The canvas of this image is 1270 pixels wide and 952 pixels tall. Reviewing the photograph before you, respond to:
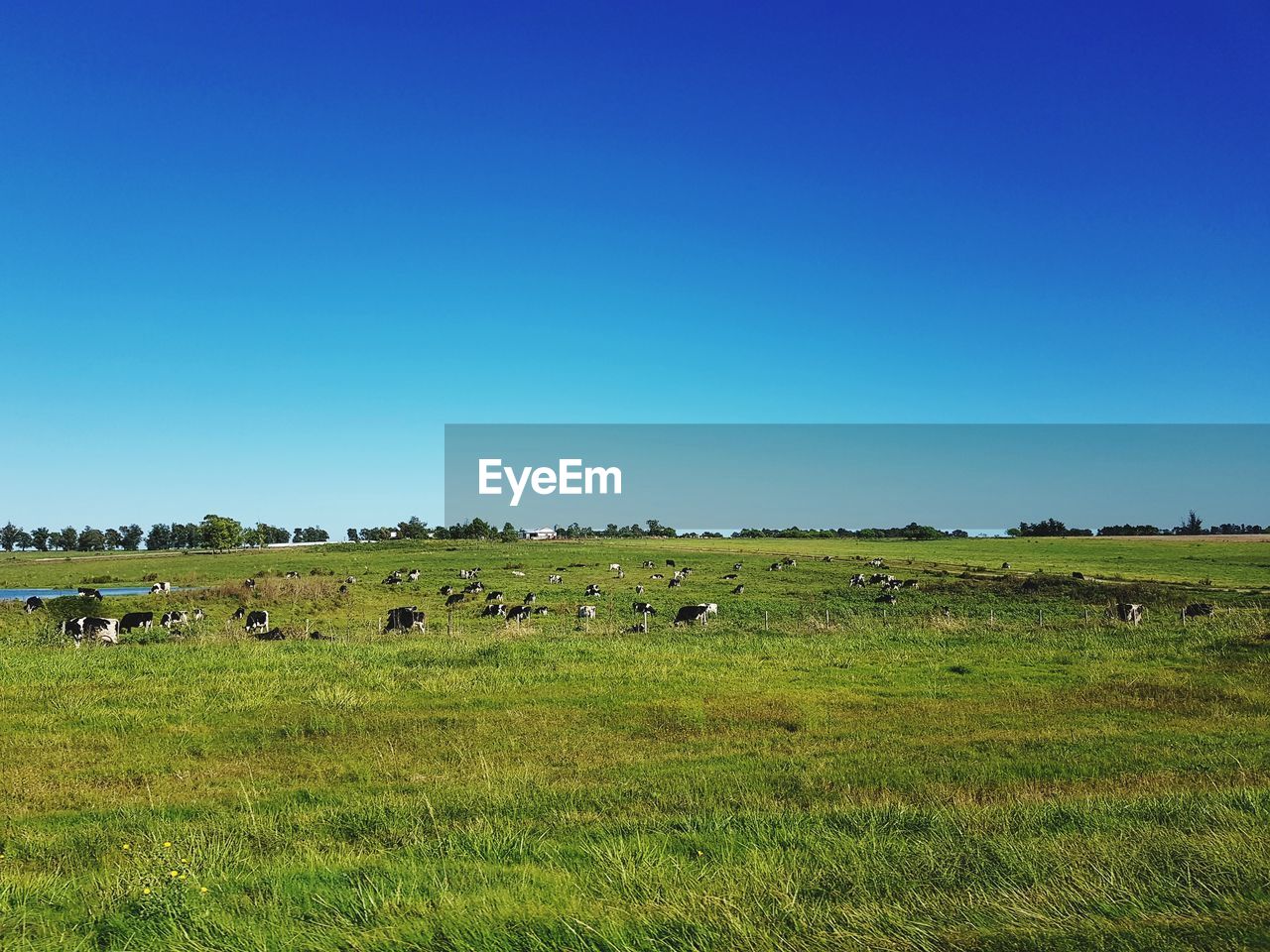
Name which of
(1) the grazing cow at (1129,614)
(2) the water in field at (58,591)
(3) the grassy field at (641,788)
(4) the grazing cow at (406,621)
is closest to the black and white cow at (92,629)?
(3) the grassy field at (641,788)

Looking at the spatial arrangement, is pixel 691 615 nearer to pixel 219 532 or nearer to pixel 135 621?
pixel 135 621

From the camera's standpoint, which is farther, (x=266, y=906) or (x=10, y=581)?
(x=10, y=581)

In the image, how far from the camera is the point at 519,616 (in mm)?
38562

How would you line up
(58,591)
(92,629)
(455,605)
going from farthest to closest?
(58,591), (455,605), (92,629)

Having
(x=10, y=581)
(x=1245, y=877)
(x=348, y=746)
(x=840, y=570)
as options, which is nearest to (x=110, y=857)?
(x=348, y=746)

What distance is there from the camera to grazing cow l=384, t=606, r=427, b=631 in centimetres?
3416

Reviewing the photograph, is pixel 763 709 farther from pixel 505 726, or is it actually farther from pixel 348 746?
pixel 348 746

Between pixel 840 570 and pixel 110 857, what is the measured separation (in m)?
67.2

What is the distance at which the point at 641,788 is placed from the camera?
413 inches

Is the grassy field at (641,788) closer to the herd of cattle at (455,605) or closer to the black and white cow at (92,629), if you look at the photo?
the black and white cow at (92,629)

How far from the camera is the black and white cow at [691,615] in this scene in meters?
37.8

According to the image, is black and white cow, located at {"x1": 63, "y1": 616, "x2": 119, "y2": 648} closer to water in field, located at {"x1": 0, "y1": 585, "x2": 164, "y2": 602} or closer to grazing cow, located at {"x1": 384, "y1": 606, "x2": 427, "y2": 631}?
grazing cow, located at {"x1": 384, "y1": 606, "x2": 427, "y2": 631}

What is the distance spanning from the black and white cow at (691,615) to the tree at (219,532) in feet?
408

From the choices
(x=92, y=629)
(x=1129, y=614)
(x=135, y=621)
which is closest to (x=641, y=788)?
(x=92, y=629)
